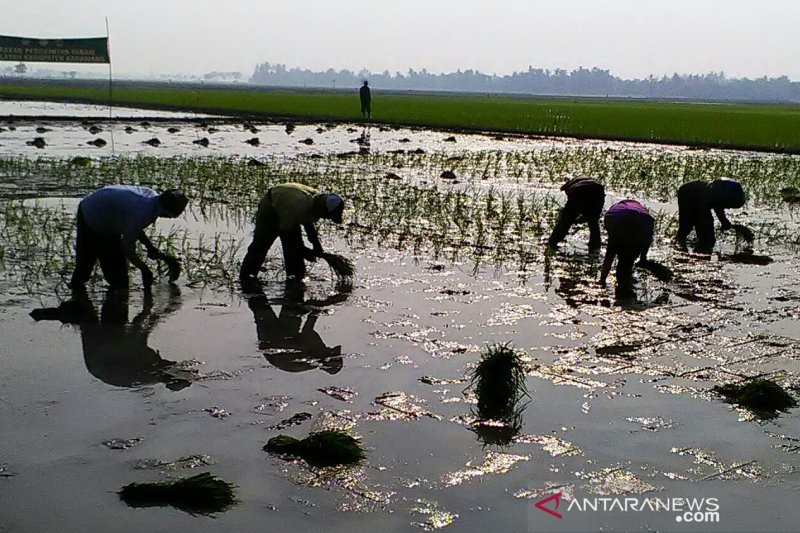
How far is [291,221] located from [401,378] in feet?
7.40

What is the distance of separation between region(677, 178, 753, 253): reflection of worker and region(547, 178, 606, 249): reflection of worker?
3.41ft

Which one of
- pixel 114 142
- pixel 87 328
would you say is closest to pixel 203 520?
pixel 87 328

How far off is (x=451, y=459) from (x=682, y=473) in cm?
108

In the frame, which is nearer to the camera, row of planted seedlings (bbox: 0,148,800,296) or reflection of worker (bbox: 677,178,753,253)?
row of planted seedlings (bbox: 0,148,800,296)

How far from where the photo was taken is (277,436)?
4.39m

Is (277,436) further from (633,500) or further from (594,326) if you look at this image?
(594,326)

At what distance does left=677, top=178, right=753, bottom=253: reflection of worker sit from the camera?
923 cm

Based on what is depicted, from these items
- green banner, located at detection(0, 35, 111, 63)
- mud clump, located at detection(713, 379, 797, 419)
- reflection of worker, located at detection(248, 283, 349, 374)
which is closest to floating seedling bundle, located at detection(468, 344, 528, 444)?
reflection of worker, located at detection(248, 283, 349, 374)

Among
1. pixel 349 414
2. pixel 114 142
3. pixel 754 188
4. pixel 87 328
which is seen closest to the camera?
pixel 349 414

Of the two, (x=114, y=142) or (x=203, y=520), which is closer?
(x=203, y=520)

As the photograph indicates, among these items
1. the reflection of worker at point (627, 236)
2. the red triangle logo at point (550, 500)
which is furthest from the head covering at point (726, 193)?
the red triangle logo at point (550, 500)

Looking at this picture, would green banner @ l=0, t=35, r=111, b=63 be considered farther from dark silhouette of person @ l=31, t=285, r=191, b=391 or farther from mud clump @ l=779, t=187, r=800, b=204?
dark silhouette of person @ l=31, t=285, r=191, b=391

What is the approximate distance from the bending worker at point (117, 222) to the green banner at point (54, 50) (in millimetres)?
24155

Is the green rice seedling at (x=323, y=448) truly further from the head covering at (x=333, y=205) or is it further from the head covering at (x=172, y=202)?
the head covering at (x=333, y=205)
